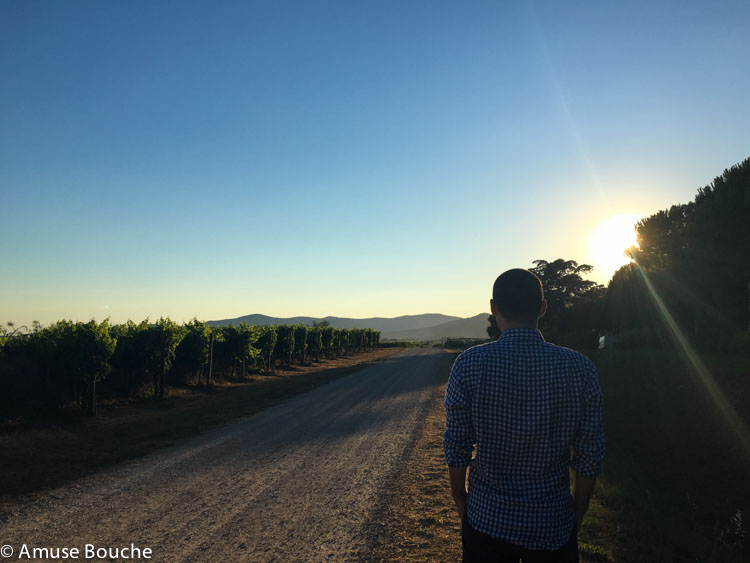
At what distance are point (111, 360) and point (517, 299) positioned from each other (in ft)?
62.7

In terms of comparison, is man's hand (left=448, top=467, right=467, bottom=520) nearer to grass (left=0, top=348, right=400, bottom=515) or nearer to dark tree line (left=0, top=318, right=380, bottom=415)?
grass (left=0, top=348, right=400, bottom=515)

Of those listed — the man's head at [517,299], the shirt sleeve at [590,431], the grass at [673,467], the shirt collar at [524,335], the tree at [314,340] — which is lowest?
the grass at [673,467]

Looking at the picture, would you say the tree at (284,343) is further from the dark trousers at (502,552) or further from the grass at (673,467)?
the dark trousers at (502,552)

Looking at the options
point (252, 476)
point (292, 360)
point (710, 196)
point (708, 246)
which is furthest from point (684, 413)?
point (292, 360)

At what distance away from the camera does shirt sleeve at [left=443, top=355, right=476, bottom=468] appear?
7.71 feet

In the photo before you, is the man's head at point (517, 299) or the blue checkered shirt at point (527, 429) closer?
the blue checkered shirt at point (527, 429)

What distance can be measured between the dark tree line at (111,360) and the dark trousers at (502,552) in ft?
50.0

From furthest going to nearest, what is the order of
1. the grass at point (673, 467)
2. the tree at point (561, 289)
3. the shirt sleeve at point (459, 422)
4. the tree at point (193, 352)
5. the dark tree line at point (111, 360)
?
the tree at point (561, 289), the tree at point (193, 352), the dark tree line at point (111, 360), the grass at point (673, 467), the shirt sleeve at point (459, 422)

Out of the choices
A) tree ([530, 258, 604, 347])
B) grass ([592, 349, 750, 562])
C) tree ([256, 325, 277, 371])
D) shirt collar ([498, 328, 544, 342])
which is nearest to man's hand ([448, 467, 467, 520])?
shirt collar ([498, 328, 544, 342])

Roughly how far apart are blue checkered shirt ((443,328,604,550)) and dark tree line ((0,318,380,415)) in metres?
15.4

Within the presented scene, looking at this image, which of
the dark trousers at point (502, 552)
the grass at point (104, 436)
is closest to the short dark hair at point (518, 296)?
the dark trousers at point (502, 552)

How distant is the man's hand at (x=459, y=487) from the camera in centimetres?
241

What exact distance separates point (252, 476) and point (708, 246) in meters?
16.6

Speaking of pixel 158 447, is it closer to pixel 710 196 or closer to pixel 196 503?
pixel 196 503
